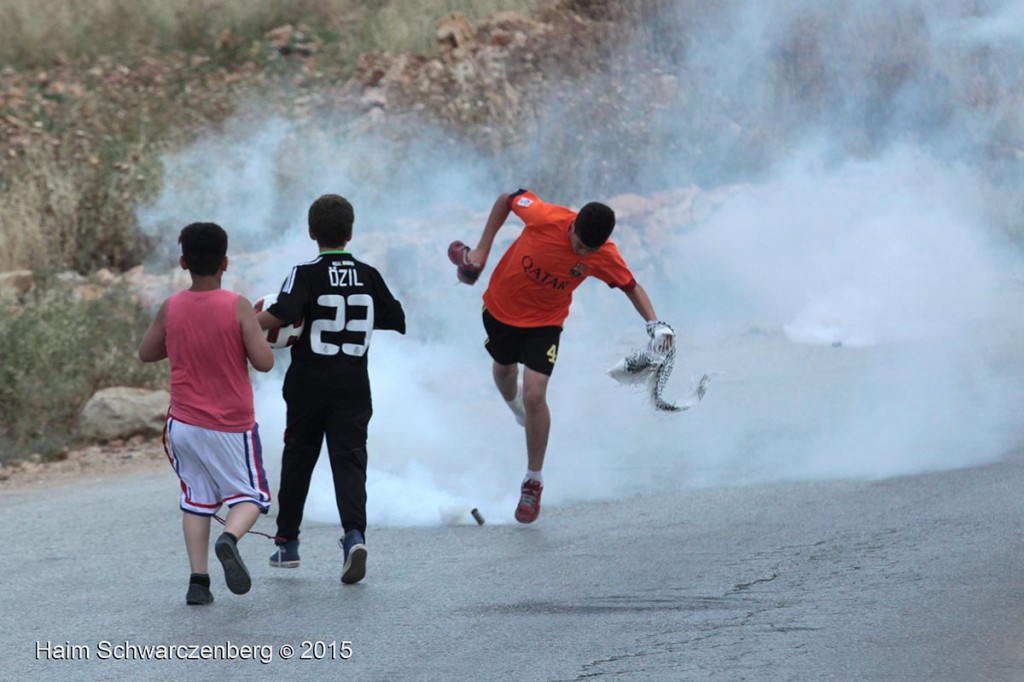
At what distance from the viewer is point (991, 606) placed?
5.56 m

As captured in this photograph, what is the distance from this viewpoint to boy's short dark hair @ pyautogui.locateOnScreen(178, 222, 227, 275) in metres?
5.73

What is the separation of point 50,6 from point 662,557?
16938 millimetres

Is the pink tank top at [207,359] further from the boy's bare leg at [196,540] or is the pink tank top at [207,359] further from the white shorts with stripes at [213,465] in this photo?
the boy's bare leg at [196,540]

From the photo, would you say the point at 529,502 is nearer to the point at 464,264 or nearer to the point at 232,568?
the point at 464,264

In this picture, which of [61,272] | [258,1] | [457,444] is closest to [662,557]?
[457,444]

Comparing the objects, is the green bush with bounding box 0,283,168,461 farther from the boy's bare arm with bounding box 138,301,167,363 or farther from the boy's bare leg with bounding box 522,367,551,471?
the boy's bare arm with bounding box 138,301,167,363

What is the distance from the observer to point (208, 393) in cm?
578

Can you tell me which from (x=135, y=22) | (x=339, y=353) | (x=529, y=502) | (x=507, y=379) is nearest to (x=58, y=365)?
(x=507, y=379)

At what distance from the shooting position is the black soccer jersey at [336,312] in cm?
622

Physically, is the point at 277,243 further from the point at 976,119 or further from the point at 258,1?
the point at 258,1

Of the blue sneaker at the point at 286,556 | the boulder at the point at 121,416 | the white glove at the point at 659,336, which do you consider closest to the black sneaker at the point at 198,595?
the blue sneaker at the point at 286,556

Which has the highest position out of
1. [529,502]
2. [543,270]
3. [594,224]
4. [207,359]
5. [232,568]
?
[594,224]

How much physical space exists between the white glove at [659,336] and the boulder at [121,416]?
13.6 ft

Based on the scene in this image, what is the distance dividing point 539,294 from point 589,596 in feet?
7.50
